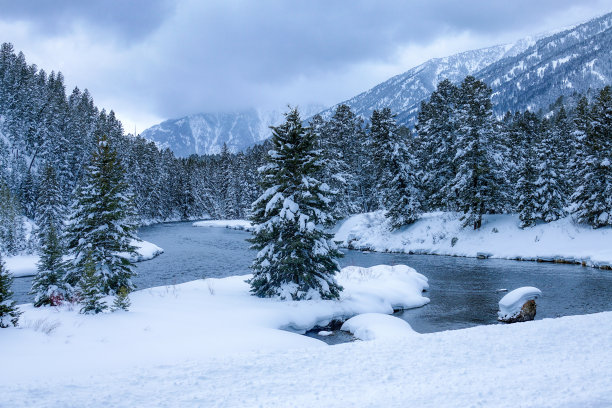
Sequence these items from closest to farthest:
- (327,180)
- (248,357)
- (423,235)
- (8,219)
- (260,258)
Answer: (248,357), (260,258), (423,235), (8,219), (327,180)

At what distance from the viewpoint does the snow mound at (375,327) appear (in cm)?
1273

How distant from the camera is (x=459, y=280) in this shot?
2391 centimetres

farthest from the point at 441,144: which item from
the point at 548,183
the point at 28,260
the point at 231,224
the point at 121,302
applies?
the point at 231,224

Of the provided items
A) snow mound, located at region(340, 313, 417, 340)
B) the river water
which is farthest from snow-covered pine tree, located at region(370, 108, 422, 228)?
snow mound, located at region(340, 313, 417, 340)

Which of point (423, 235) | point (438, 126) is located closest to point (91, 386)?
point (423, 235)

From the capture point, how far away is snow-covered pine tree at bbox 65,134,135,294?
17.1 m

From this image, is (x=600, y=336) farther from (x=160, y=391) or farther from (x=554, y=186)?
(x=554, y=186)

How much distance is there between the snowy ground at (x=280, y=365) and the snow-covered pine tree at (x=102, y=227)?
403cm

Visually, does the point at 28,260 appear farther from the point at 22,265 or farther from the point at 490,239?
the point at 490,239

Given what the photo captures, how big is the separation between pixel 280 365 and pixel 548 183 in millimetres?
32920

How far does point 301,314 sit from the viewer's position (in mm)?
15039

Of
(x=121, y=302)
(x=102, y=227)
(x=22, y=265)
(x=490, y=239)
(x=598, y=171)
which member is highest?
(x=598, y=171)

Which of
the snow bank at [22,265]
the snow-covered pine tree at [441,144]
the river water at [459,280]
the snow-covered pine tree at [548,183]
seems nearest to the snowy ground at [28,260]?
the snow bank at [22,265]

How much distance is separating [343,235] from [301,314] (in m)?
32.9
